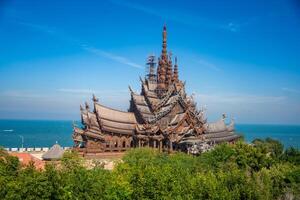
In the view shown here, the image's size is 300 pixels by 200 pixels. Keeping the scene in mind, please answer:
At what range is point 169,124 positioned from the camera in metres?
54.0

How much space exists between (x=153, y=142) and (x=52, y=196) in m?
32.5

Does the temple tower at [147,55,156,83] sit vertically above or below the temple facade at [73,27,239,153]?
above

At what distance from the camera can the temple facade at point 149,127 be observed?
52.4 metres

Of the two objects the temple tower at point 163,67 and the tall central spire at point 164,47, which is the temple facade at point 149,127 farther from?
the tall central spire at point 164,47

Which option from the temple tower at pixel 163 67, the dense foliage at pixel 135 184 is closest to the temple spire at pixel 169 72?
the temple tower at pixel 163 67

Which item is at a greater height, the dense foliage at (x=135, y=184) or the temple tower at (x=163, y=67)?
the temple tower at (x=163, y=67)

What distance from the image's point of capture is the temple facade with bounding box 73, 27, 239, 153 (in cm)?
5241

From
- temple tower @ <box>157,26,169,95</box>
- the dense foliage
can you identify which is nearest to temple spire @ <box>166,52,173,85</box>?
temple tower @ <box>157,26,169,95</box>

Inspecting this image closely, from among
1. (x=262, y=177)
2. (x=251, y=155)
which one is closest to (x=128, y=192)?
(x=262, y=177)

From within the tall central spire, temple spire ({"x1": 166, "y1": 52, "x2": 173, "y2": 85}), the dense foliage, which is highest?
the tall central spire

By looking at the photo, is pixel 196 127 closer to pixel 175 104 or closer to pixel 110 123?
pixel 175 104

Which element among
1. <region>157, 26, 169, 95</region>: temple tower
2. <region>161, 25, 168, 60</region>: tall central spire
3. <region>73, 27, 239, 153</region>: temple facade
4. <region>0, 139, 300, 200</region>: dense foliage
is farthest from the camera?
<region>161, 25, 168, 60</region>: tall central spire

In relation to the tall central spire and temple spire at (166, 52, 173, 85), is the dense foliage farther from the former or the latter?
the tall central spire

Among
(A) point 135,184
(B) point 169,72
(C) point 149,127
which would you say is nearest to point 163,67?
(B) point 169,72
